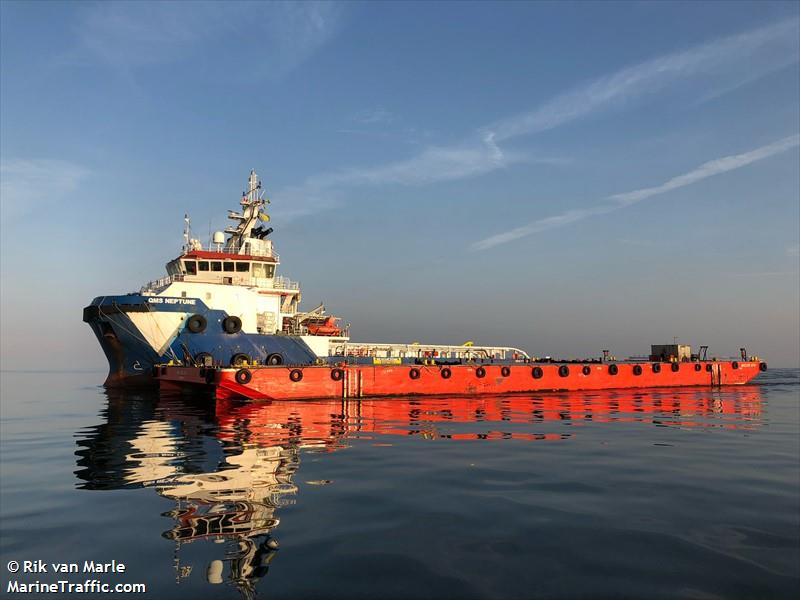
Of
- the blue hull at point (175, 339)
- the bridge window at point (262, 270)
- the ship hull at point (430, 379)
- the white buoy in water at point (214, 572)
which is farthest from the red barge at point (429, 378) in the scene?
the white buoy in water at point (214, 572)

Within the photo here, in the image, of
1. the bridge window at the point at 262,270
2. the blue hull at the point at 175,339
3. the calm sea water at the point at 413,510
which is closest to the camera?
the calm sea water at the point at 413,510

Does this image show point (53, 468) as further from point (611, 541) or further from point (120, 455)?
point (611, 541)

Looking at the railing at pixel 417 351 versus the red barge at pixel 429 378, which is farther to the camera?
the railing at pixel 417 351

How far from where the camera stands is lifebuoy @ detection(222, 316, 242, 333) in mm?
32656

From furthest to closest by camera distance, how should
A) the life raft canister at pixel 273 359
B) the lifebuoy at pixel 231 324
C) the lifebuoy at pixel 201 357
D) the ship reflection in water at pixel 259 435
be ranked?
the life raft canister at pixel 273 359 < the lifebuoy at pixel 231 324 < the lifebuoy at pixel 201 357 < the ship reflection in water at pixel 259 435

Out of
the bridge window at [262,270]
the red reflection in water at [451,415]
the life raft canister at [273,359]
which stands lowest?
the red reflection in water at [451,415]

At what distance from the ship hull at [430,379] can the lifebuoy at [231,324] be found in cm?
419

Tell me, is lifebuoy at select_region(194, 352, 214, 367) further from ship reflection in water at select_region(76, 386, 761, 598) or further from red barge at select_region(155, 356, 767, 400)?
ship reflection in water at select_region(76, 386, 761, 598)

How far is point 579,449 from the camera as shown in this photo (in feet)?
46.1

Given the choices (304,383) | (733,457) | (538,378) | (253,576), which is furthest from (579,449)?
(538,378)

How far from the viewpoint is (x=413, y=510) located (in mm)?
8539

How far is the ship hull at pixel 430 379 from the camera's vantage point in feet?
85.7

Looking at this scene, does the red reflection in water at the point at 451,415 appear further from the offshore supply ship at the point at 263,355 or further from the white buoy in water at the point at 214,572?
the white buoy in water at the point at 214,572

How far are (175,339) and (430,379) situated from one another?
52.9 feet
